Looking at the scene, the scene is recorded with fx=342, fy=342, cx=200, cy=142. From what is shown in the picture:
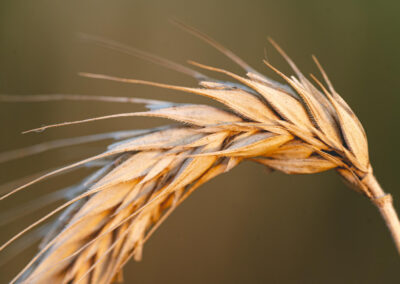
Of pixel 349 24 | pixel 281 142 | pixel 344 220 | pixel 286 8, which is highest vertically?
pixel 286 8

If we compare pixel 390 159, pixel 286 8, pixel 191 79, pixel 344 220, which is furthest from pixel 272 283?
pixel 286 8

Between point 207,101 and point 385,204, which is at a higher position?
point 207,101

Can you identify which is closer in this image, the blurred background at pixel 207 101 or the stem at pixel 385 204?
the stem at pixel 385 204

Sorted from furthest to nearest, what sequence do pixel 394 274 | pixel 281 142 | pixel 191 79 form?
1. pixel 191 79
2. pixel 394 274
3. pixel 281 142

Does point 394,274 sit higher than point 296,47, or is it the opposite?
point 296,47

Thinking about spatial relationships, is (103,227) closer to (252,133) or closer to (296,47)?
(252,133)

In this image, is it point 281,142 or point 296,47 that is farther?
point 296,47

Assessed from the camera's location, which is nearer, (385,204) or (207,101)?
(385,204)

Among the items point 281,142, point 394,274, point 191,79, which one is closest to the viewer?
point 281,142
